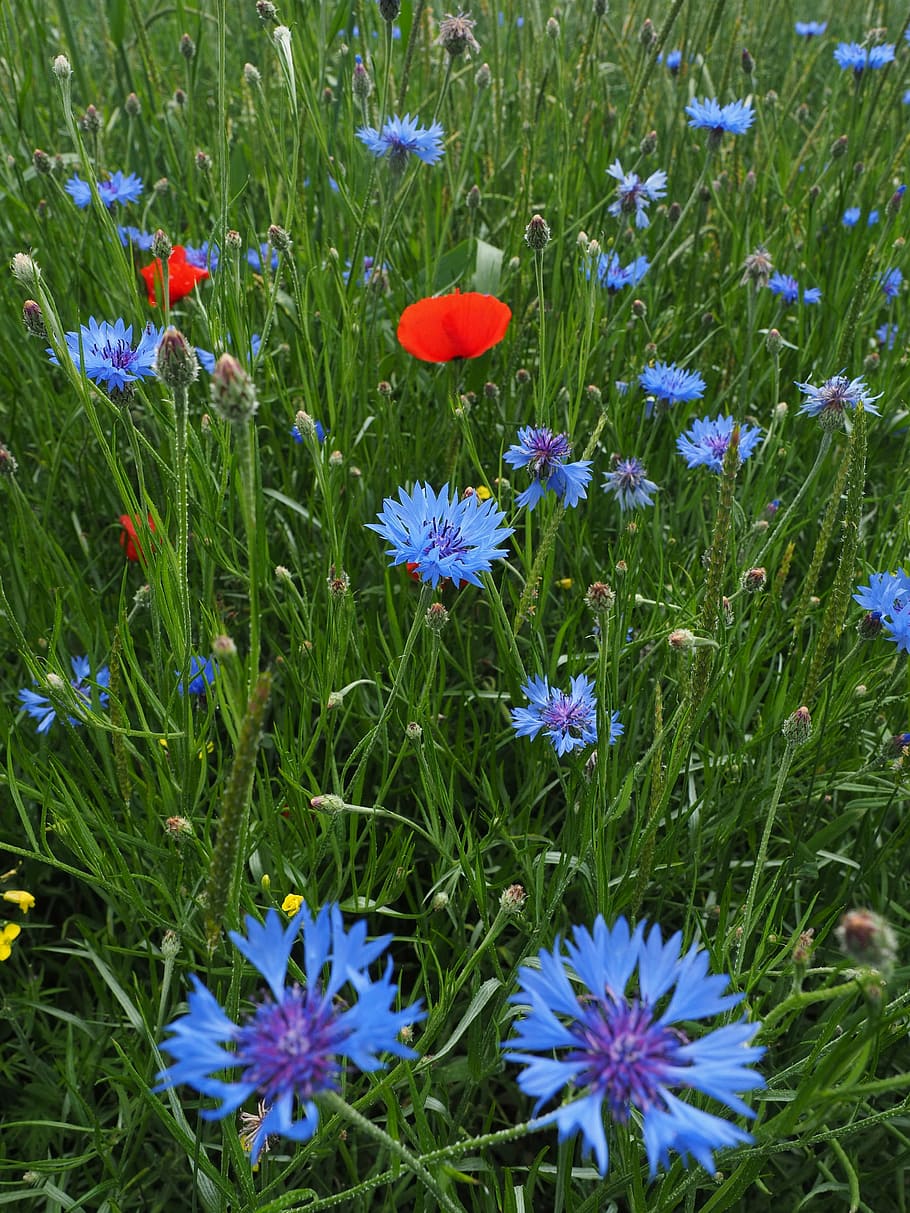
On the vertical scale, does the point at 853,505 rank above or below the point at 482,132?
below

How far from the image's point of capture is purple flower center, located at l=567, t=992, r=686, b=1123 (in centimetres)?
53

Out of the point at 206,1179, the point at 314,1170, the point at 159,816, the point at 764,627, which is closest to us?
the point at 206,1179

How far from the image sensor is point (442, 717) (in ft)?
4.20

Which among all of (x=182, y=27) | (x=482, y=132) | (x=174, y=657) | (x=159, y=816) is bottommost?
(x=159, y=816)

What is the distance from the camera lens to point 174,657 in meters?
1.11

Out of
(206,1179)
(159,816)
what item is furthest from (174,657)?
(206,1179)

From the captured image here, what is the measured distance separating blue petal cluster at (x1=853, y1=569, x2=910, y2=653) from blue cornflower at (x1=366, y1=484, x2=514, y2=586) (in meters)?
0.46

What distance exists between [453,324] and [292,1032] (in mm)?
1095

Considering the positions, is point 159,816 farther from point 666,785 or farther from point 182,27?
point 182,27

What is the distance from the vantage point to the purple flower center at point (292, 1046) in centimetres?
51

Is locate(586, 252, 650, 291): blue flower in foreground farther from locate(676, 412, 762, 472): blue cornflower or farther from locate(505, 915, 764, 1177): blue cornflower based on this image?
locate(505, 915, 764, 1177): blue cornflower

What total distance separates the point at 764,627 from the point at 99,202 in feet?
3.45

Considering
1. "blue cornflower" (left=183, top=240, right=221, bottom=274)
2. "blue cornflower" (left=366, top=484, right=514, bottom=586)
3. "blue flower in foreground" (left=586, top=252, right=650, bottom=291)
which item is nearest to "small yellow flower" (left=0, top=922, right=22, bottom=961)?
"blue cornflower" (left=366, top=484, right=514, bottom=586)

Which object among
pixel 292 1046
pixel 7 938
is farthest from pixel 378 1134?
pixel 7 938
